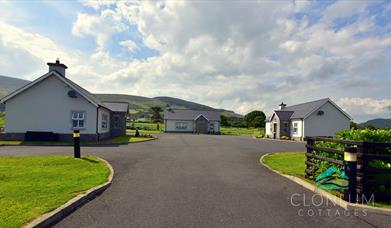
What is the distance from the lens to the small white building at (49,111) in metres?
23.0

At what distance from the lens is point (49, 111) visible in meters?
23.5

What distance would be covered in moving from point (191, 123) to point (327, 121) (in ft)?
105

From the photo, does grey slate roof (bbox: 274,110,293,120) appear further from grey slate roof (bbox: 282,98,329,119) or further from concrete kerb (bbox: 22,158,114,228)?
concrete kerb (bbox: 22,158,114,228)

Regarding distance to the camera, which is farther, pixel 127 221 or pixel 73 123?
pixel 73 123

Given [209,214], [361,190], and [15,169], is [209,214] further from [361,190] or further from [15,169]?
[15,169]

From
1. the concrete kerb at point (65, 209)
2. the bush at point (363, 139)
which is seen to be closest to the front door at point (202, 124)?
the bush at point (363, 139)

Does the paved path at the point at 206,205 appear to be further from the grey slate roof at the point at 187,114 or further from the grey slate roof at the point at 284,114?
the grey slate roof at the point at 187,114

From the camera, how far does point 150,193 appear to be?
6.85 meters

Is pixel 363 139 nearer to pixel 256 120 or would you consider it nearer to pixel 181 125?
pixel 181 125

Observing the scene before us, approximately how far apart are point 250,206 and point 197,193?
1576 millimetres

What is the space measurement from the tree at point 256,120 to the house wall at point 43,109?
254 feet

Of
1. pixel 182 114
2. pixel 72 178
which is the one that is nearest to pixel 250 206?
pixel 72 178

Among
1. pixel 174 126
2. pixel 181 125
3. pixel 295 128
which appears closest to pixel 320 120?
pixel 295 128

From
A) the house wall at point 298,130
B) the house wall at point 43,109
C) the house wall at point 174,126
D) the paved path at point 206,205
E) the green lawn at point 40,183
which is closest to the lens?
the paved path at point 206,205
